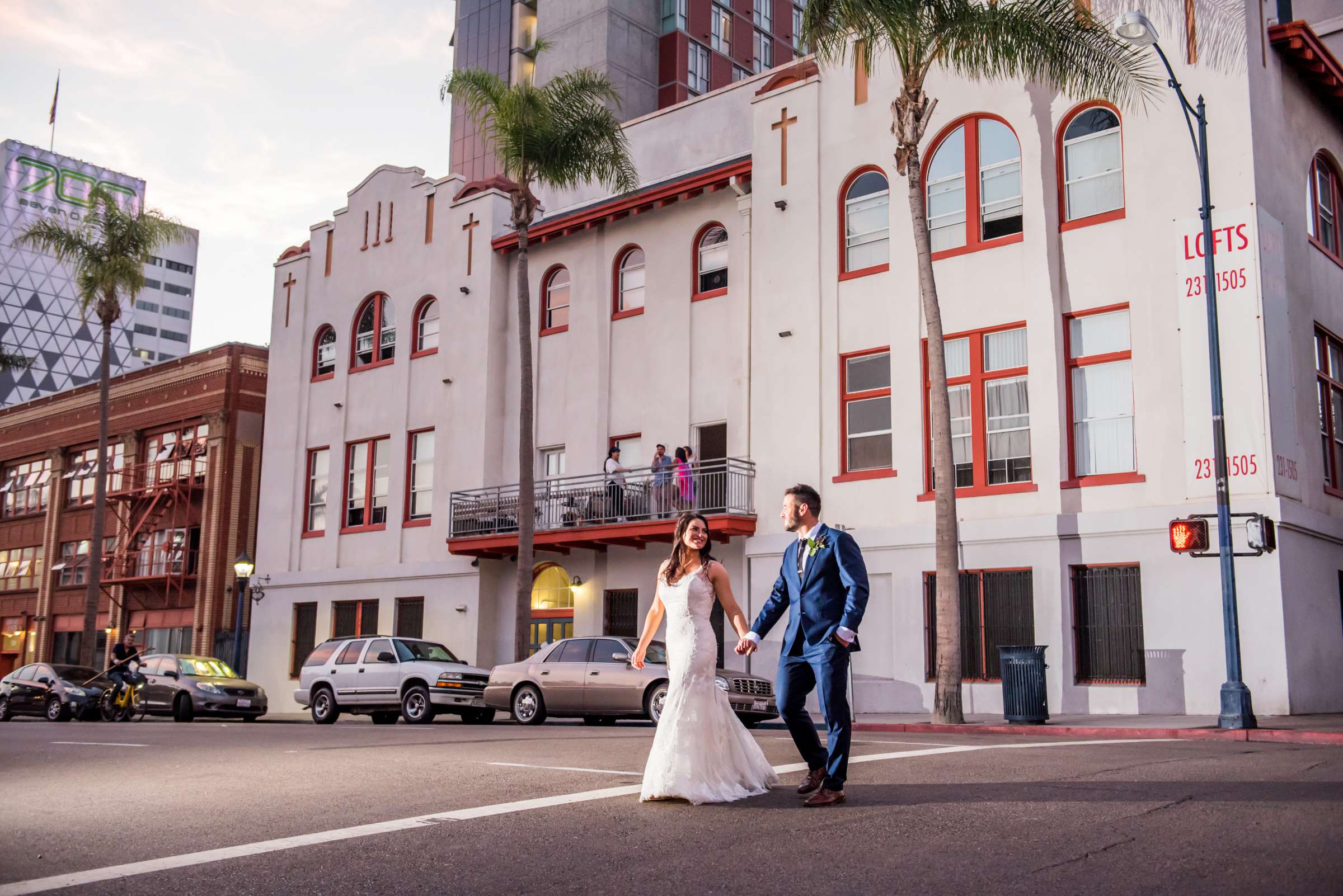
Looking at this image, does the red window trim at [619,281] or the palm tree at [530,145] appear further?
the red window trim at [619,281]

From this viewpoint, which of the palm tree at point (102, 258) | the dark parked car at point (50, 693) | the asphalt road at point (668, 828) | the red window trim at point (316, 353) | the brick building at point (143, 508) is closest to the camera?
the asphalt road at point (668, 828)

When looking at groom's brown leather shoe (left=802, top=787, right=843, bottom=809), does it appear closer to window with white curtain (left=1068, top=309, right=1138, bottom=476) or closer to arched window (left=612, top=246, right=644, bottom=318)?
window with white curtain (left=1068, top=309, right=1138, bottom=476)

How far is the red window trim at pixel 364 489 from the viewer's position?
32.7m

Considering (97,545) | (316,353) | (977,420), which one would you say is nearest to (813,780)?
(977,420)

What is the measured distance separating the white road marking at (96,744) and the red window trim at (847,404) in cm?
1346

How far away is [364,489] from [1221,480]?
2305 centimetres

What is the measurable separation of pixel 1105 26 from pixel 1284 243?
469 centimetres

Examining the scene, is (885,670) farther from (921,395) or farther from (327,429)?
(327,429)

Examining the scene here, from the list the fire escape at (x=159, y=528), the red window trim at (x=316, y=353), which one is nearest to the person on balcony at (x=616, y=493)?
the red window trim at (x=316, y=353)

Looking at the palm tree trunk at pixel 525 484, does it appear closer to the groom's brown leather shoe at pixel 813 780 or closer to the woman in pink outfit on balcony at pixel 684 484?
the woman in pink outfit on balcony at pixel 684 484

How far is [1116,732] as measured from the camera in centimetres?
1548

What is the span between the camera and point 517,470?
29.8 meters

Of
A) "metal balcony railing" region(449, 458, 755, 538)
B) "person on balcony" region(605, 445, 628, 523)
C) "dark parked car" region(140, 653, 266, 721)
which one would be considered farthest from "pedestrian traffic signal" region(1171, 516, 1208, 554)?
"dark parked car" region(140, 653, 266, 721)

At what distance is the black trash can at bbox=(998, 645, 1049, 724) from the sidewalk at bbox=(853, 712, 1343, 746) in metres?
0.19
